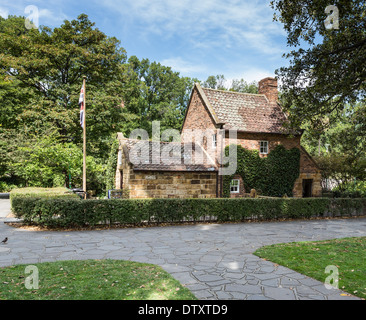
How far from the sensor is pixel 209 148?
72.1 feet

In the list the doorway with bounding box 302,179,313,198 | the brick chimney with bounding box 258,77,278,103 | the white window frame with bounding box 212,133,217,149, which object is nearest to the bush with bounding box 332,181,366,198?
the doorway with bounding box 302,179,313,198

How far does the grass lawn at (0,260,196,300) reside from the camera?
4.80m

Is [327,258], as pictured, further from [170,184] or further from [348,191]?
[348,191]

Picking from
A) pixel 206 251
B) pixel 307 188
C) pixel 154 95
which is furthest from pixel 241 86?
pixel 206 251

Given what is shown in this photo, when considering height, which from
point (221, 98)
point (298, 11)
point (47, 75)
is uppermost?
point (47, 75)

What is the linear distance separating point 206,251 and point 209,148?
45.9 feet

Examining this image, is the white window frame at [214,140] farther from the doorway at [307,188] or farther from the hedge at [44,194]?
the hedge at [44,194]

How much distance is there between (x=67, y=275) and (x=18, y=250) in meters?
3.43

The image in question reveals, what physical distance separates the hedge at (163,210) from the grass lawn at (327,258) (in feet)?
17.1

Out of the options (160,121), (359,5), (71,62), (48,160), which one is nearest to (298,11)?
(359,5)

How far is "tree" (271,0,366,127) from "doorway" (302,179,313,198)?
892cm

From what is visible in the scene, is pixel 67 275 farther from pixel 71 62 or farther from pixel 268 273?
pixel 71 62

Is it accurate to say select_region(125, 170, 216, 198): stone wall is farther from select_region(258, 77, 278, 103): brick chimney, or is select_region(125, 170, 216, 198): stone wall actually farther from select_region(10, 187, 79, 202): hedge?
select_region(258, 77, 278, 103): brick chimney

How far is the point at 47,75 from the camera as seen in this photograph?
27609mm
